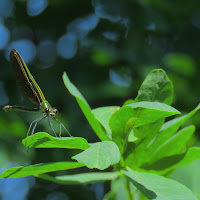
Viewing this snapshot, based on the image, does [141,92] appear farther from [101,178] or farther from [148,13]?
[148,13]

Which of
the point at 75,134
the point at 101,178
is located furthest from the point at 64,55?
the point at 101,178

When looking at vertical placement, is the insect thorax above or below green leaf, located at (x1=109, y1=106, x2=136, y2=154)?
below

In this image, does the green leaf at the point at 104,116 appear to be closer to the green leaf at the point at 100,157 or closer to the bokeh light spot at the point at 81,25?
the green leaf at the point at 100,157

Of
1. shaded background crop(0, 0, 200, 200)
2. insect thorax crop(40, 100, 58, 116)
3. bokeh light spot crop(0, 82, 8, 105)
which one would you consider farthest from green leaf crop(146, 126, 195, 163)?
bokeh light spot crop(0, 82, 8, 105)

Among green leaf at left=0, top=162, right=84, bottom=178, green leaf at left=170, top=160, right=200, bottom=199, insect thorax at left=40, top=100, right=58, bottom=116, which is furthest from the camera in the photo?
insect thorax at left=40, top=100, right=58, bottom=116

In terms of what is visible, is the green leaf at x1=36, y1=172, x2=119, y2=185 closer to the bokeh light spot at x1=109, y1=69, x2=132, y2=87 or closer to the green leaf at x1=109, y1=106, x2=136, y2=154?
the green leaf at x1=109, y1=106, x2=136, y2=154

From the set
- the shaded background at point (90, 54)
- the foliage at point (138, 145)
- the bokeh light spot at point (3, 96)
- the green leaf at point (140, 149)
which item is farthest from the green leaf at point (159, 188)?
the bokeh light spot at point (3, 96)

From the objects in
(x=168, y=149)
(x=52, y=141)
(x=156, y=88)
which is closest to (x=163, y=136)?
(x=168, y=149)
